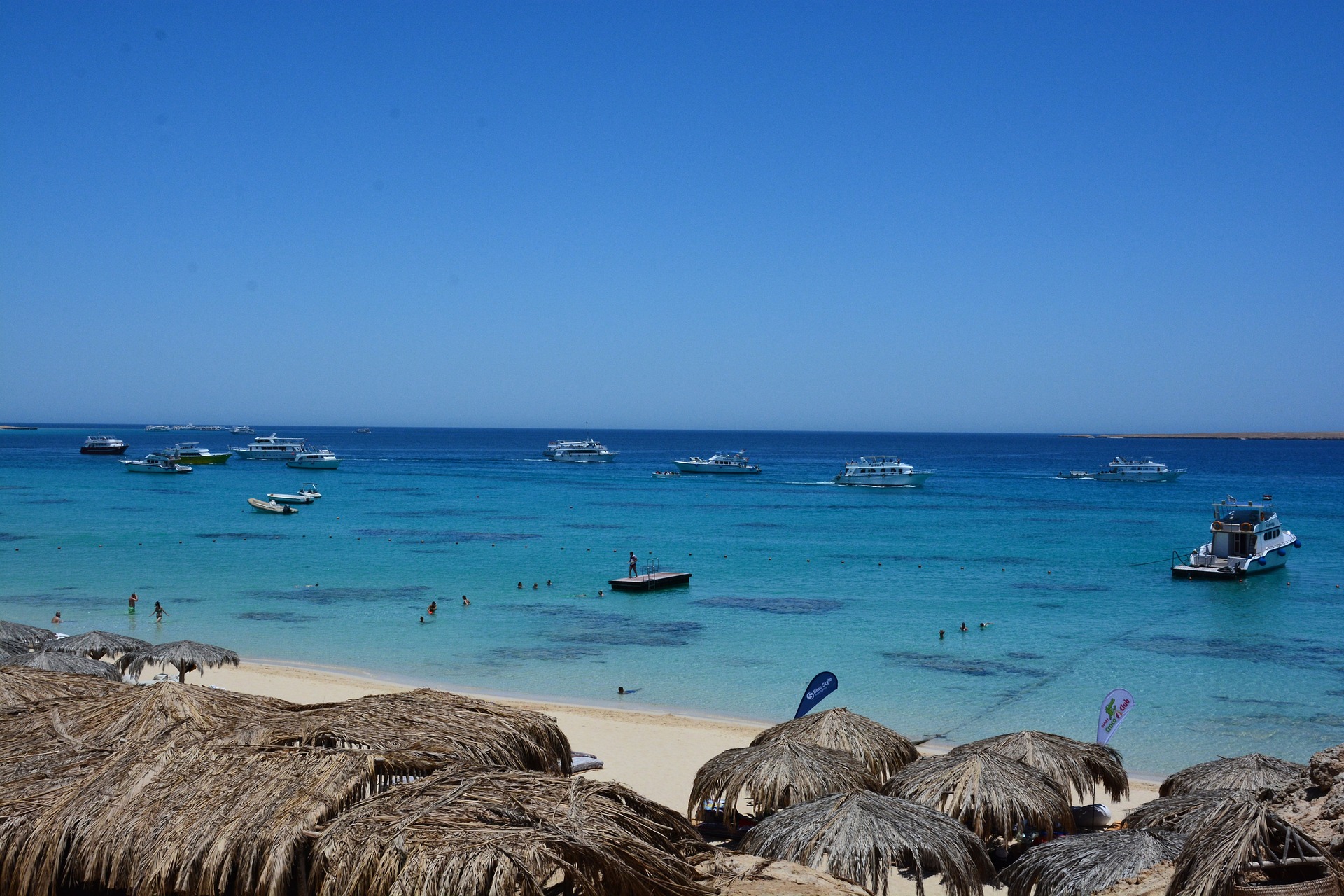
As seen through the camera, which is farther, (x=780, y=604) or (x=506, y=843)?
(x=780, y=604)

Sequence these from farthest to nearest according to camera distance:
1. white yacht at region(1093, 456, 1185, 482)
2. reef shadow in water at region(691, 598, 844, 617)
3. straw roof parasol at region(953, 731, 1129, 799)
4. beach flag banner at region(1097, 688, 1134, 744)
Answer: white yacht at region(1093, 456, 1185, 482) → reef shadow in water at region(691, 598, 844, 617) → beach flag banner at region(1097, 688, 1134, 744) → straw roof parasol at region(953, 731, 1129, 799)

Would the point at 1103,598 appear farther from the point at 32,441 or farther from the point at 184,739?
the point at 32,441

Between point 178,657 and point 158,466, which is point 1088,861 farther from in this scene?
point 158,466

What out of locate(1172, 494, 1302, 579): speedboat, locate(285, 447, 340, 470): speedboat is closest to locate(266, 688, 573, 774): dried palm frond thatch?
locate(1172, 494, 1302, 579): speedboat

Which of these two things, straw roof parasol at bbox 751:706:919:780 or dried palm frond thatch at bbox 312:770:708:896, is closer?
dried palm frond thatch at bbox 312:770:708:896

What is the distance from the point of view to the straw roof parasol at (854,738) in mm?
12375

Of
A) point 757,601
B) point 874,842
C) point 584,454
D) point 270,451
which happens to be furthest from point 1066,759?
point 270,451

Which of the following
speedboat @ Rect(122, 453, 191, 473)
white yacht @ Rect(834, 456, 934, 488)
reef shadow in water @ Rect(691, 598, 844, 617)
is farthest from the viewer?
speedboat @ Rect(122, 453, 191, 473)

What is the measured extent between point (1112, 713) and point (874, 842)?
19.9 ft

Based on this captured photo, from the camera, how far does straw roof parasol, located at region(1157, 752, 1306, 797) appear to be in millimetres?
11359

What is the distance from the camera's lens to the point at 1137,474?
92125mm

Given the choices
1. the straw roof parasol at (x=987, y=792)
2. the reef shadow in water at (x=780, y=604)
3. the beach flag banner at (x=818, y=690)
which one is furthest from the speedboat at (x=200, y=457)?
the straw roof parasol at (x=987, y=792)

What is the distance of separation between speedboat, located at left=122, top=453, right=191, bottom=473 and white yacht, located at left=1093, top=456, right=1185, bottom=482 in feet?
279

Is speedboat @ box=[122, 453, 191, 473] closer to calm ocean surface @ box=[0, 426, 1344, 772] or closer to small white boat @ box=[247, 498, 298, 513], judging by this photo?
calm ocean surface @ box=[0, 426, 1344, 772]
